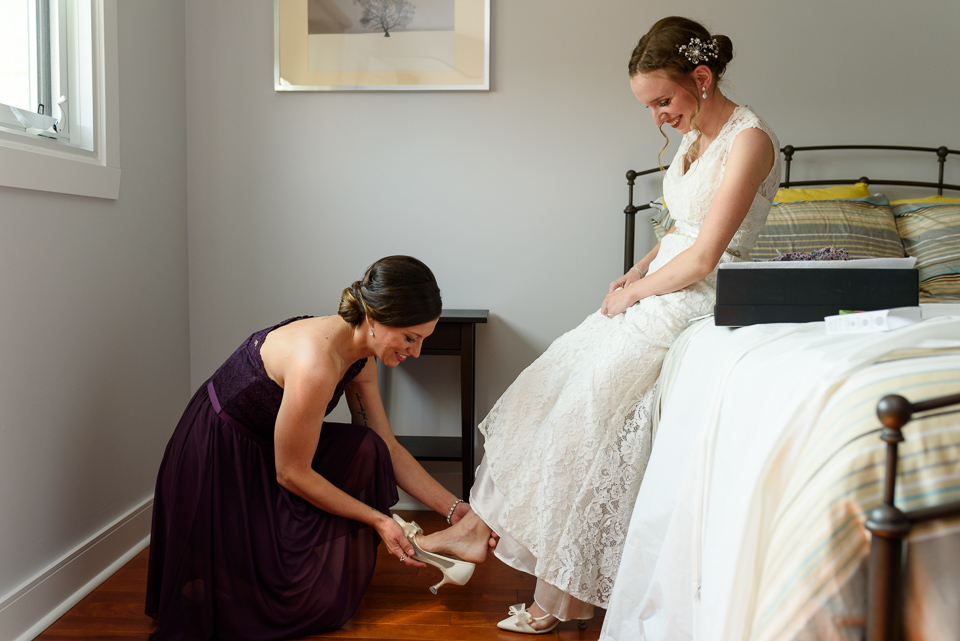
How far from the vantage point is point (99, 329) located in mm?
2002

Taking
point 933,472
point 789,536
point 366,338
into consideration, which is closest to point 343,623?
point 366,338

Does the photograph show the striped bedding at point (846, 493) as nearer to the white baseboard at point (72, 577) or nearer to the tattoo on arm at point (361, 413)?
the tattoo on arm at point (361, 413)

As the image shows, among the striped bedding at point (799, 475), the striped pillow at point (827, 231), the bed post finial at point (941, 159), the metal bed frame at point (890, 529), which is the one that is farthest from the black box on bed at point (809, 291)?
the bed post finial at point (941, 159)

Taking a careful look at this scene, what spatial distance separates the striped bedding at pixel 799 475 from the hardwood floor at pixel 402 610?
0.66m

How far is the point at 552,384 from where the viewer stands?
1.68 metres

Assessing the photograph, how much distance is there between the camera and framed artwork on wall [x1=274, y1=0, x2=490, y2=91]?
257 centimetres

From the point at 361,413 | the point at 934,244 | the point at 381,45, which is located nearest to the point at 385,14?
the point at 381,45

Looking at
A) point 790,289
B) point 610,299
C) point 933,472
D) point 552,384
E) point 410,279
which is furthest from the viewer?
point 610,299

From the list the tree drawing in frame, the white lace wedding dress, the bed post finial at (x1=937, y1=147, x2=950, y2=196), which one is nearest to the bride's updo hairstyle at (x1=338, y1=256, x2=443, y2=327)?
the white lace wedding dress

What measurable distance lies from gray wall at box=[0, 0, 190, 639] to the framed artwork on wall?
0.43m

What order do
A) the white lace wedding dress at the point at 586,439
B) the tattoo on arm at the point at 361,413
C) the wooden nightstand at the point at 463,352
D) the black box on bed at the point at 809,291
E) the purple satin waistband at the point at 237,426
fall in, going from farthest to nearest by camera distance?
the wooden nightstand at the point at 463,352 < the tattoo on arm at the point at 361,413 < the purple satin waistband at the point at 237,426 < the white lace wedding dress at the point at 586,439 < the black box on bed at the point at 809,291

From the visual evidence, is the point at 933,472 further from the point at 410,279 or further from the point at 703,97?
the point at 703,97

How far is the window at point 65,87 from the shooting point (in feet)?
5.99

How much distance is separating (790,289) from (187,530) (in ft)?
4.80
